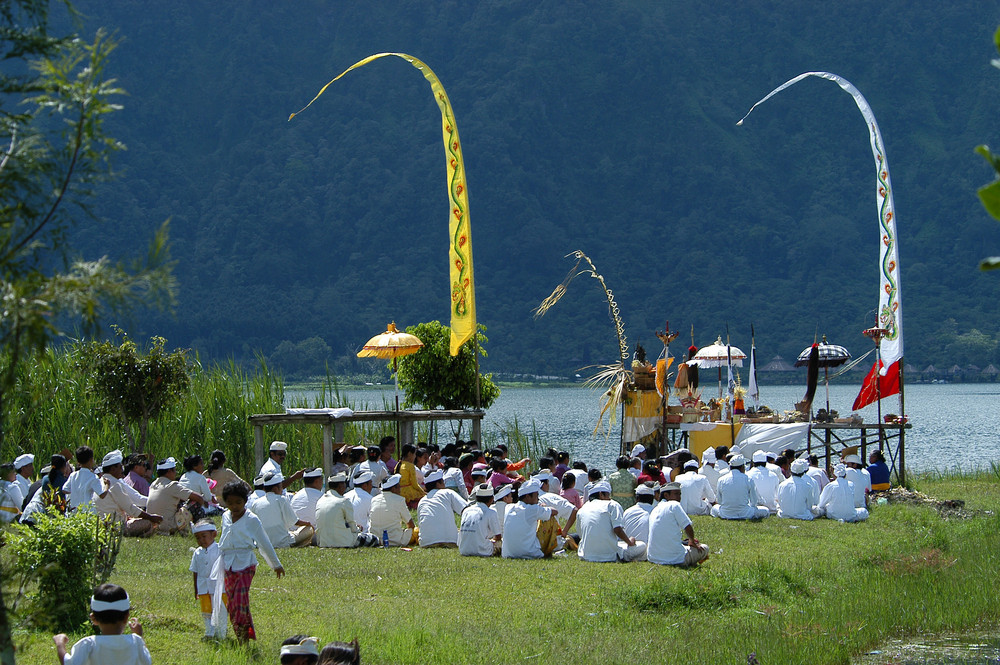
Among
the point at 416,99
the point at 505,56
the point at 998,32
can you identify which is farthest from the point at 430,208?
the point at 998,32

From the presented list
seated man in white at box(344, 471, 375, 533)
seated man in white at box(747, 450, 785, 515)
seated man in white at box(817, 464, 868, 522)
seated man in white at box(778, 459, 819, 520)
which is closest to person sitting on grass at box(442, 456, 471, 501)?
seated man in white at box(344, 471, 375, 533)

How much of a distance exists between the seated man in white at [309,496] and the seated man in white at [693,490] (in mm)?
5790

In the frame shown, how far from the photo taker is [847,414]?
194ft

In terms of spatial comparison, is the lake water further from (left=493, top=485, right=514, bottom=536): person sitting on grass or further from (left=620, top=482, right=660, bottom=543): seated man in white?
(left=620, top=482, right=660, bottom=543): seated man in white

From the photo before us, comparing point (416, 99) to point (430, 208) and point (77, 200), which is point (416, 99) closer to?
point (430, 208)

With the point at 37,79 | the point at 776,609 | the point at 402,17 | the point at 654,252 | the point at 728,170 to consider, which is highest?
the point at 402,17

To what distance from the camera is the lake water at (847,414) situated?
118ft

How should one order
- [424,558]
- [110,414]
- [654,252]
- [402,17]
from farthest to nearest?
[402,17]
[654,252]
[110,414]
[424,558]

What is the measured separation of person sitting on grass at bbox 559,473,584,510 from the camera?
14.6 m

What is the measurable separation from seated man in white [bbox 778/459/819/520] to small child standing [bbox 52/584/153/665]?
40.2ft

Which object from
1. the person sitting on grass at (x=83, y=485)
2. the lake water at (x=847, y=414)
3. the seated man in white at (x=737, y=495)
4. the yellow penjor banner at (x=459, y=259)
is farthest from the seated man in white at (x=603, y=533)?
the lake water at (x=847, y=414)

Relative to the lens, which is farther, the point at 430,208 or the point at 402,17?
the point at 402,17

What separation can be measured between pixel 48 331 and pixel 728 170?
110572 mm

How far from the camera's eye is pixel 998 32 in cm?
235
